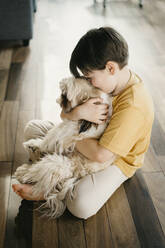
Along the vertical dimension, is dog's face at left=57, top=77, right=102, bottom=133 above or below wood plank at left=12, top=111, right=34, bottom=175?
above

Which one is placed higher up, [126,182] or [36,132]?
[36,132]

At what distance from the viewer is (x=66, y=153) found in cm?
129

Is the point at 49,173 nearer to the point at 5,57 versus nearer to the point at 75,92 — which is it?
the point at 75,92

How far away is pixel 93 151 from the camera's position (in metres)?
1.17

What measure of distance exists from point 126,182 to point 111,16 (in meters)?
2.48

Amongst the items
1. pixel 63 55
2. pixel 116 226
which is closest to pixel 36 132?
pixel 116 226

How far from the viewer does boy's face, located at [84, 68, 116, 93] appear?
3.60ft

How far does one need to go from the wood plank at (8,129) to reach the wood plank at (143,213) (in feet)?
2.24

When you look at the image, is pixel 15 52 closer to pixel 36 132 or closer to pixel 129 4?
pixel 36 132

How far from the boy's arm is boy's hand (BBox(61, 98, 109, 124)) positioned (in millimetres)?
98

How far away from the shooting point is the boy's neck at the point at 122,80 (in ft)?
3.84

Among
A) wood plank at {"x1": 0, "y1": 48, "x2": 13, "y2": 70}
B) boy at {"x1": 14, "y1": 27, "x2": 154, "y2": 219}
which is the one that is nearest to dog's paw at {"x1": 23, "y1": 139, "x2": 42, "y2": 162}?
boy at {"x1": 14, "y1": 27, "x2": 154, "y2": 219}

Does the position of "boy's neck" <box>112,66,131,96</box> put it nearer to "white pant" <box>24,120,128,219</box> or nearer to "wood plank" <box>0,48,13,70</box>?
"white pant" <box>24,120,128,219</box>

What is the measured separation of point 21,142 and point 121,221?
74cm
